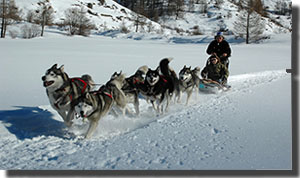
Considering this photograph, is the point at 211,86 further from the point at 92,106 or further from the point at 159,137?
the point at 92,106

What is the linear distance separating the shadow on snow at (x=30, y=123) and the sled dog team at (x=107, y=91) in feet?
0.89

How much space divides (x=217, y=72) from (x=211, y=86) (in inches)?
19.0

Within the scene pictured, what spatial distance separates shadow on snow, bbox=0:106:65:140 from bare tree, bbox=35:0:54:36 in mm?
20100

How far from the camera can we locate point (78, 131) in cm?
348

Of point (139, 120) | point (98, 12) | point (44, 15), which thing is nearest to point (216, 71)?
point (139, 120)

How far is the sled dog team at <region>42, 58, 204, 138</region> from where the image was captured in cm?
319

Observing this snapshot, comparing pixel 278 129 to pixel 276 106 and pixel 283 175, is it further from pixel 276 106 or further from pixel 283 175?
pixel 276 106

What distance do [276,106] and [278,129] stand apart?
1.21m

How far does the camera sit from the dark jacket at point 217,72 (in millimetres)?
5891

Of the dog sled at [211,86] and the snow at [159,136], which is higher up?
the dog sled at [211,86]

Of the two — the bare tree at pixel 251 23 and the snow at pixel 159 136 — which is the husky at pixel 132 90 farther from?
the bare tree at pixel 251 23

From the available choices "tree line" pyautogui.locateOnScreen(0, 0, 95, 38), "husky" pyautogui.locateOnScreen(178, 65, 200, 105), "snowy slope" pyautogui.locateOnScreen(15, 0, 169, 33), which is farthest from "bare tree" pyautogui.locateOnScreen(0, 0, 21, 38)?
"husky" pyautogui.locateOnScreen(178, 65, 200, 105)

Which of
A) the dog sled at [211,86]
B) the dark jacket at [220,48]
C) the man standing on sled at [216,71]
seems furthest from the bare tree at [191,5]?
the dog sled at [211,86]

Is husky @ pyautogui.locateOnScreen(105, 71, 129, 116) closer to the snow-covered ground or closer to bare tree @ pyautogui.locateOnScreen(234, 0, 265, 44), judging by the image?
the snow-covered ground
